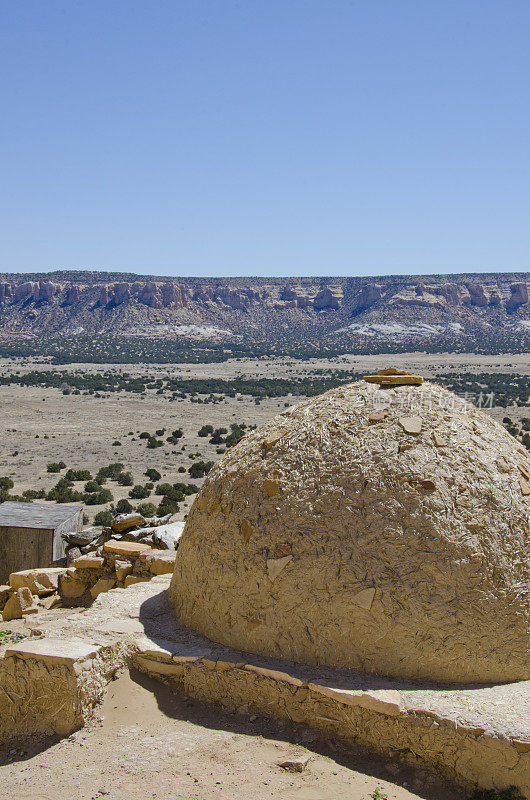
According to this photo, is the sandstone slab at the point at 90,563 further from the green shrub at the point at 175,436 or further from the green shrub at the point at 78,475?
the green shrub at the point at 175,436

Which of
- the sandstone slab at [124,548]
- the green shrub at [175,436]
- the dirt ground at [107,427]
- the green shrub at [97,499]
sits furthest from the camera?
the green shrub at [175,436]

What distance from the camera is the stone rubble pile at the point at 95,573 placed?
29.8 ft

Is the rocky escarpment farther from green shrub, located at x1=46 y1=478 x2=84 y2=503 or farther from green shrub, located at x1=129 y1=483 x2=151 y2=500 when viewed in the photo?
green shrub, located at x1=46 y1=478 x2=84 y2=503

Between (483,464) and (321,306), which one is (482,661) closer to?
(483,464)

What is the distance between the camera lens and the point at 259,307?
458 ft

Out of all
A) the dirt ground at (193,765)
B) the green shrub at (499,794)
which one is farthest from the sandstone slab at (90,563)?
the green shrub at (499,794)

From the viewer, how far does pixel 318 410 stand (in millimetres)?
7008

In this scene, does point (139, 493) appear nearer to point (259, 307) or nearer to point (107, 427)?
point (107, 427)

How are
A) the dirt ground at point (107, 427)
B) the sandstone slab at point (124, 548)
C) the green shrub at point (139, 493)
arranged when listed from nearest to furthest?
1. the sandstone slab at point (124, 548)
2. the green shrub at point (139, 493)
3. the dirt ground at point (107, 427)

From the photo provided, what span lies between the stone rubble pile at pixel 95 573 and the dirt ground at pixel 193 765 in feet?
10.3

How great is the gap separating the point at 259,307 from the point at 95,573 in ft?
432

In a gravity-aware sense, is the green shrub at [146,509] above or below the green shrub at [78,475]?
above

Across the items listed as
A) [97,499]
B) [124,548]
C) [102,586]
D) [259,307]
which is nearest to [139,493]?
[97,499]

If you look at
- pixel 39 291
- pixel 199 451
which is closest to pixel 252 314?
pixel 39 291
